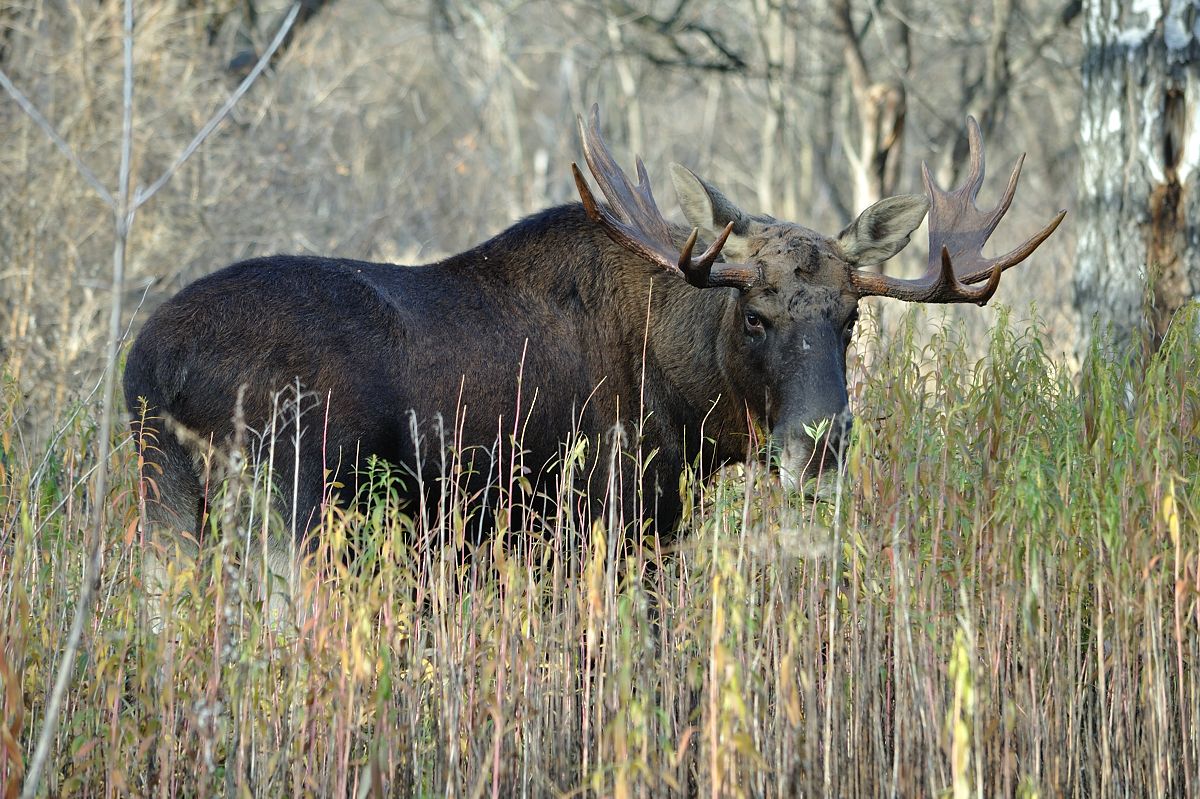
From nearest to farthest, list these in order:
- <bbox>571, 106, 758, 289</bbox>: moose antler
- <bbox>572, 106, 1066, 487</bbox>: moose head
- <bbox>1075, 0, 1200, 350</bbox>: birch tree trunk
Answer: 1. <bbox>572, 106, 1066, 487</bbox>: moose head
2. <bbox>571, 106, 758, 289</bbox>: moose antler
3. <bbox>1075, 0, 1200, 350</bbox>: birch tree trunk

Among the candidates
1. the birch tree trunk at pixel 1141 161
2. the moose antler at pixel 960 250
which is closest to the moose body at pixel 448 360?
the moose antler at pixel 960 250

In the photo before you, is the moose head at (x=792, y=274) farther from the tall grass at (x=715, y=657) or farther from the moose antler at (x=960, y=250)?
the tall grass at (x=715, y=657)

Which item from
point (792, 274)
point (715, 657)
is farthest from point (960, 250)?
point (715, 657)

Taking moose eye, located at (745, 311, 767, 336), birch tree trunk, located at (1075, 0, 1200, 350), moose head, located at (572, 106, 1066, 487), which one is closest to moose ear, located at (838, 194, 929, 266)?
moose head, located at (572, 106, 1066, 487)

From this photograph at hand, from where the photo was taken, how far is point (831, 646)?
3711mm

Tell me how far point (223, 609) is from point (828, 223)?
58.3ft

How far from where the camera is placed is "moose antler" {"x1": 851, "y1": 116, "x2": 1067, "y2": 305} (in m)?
5.41

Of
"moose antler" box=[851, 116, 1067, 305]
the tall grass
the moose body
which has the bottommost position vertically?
the tall grass

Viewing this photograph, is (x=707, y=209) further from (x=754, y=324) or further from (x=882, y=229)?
(x=882, y=229)

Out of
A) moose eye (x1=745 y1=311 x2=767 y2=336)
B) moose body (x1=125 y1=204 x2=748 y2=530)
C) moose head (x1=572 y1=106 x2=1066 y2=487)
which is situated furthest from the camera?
moose eye (x1=745 y1=311 x2=767 y2=336)

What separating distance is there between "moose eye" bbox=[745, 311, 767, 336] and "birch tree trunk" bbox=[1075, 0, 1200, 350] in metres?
2.20

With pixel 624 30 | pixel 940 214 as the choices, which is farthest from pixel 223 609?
pixel 624 30

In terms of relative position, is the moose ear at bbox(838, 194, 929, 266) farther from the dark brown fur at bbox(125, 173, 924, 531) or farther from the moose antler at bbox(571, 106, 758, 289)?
the moose antler at bbox(571, 106, 758, 289)

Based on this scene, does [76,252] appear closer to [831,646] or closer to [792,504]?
[792,504]
